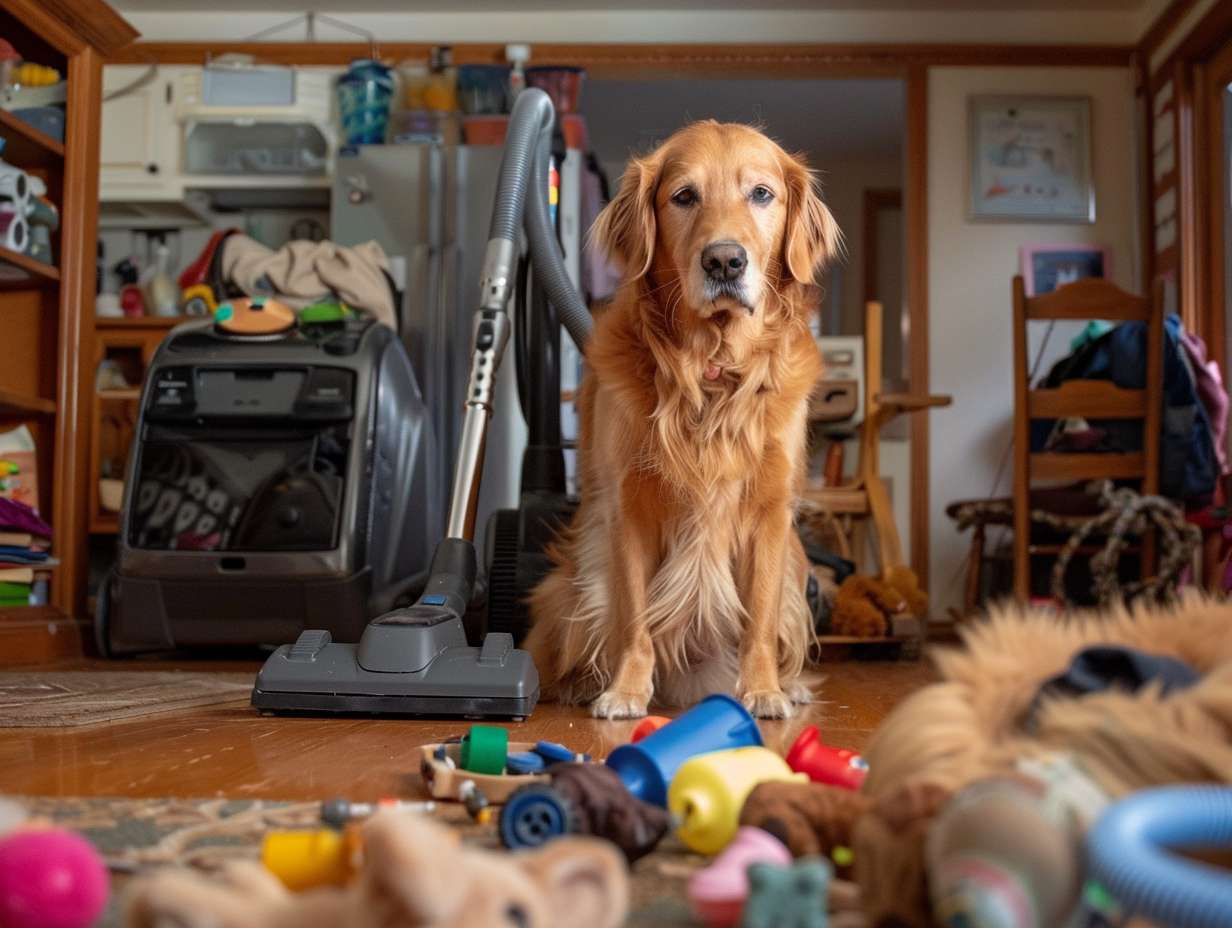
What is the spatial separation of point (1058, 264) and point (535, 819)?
16.8ft

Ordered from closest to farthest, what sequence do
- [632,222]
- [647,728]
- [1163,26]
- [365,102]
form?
[647,728] → [632,222] → [1163,26] → [365,102]

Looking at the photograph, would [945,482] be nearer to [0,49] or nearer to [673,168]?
[673,168]

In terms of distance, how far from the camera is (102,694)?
6.56 feet

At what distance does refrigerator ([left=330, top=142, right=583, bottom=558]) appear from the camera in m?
4.48

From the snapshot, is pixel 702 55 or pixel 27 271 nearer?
pixel 27 271

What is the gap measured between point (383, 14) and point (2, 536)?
3.46 meters

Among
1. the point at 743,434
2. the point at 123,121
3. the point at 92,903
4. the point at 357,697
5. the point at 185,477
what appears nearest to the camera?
the point at 92,903

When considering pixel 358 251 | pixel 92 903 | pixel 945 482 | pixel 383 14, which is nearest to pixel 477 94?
pixel 383 14

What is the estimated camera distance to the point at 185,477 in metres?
2.97

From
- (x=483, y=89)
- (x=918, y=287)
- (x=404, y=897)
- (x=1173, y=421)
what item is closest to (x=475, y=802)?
(x=404, y=897)

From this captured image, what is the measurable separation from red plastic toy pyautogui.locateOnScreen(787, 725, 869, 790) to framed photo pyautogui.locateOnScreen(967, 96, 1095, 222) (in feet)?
15.6

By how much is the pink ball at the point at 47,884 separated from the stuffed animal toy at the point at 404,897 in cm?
10

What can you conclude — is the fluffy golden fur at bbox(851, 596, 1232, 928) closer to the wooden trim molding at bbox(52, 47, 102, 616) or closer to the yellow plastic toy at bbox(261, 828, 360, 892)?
the yellow plastic toy at bbox(261, 828, 360, 892)

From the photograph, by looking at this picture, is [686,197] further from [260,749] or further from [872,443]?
[872,443]
